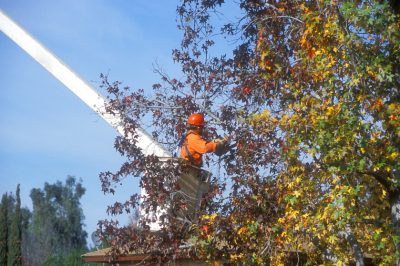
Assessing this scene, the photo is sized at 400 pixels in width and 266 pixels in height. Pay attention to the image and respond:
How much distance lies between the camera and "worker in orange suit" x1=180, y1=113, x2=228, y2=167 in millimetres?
7852

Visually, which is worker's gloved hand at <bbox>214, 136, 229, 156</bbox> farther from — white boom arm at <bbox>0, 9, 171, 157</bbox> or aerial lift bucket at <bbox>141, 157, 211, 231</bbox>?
white boom arm at <bbox>0, 9, 171, 157</bbox>

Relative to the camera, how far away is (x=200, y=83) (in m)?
9.10

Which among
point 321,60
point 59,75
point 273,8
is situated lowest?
point 321,60

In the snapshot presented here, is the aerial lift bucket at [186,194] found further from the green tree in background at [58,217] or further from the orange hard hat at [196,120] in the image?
the green tree in background at [58,217]

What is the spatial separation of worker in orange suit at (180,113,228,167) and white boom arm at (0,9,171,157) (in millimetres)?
972

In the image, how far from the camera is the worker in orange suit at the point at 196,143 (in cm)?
785

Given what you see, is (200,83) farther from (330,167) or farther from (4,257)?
(4,257)

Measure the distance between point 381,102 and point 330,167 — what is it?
111cm

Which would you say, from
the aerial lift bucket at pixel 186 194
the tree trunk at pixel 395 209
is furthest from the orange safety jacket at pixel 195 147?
the tree trunk at pixel 395 209

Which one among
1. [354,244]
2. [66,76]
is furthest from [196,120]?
[66,76]

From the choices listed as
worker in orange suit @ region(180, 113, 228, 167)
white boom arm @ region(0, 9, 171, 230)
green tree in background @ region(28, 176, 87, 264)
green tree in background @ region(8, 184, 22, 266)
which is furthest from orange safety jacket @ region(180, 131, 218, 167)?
green tree in background @ region(28, 176, 87, 264)

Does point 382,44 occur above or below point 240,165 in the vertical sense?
above

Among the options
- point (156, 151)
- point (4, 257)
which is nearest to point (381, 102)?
point (156, 151)

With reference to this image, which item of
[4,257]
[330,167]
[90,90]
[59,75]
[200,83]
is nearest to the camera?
[330,167]
